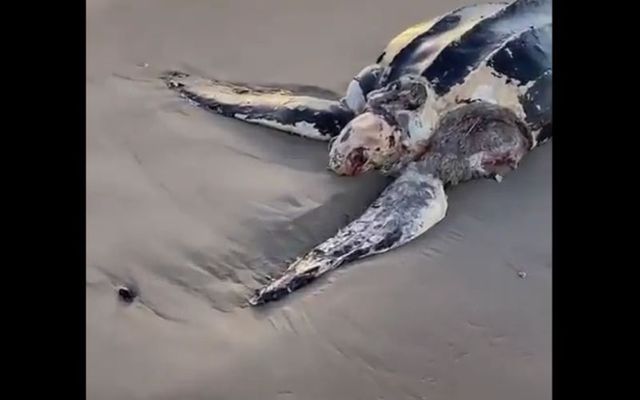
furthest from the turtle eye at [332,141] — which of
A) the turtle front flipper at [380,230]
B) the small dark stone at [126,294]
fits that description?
the small dark stone at [126,294]

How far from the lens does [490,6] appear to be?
7.84 feet

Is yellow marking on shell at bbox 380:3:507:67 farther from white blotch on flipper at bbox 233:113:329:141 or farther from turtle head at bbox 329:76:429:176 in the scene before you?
white blotch on flipper at bbox 233:113:329:141

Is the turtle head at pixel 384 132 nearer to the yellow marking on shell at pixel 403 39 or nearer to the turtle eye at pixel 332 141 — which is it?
the turtle eye at pixel 332 141

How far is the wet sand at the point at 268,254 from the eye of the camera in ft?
6.27

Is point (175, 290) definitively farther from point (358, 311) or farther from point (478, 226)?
point (478, 226)

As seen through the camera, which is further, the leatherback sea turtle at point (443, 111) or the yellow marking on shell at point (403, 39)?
the yellow marking on shell at point (403, 39)

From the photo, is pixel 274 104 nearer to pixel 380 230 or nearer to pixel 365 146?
pixel 365 146

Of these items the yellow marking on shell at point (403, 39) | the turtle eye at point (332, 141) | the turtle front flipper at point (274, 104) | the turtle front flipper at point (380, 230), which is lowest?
the turtle front flipper at point (380, 230)

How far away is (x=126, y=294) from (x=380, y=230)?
613 mm

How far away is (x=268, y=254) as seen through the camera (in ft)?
6.79

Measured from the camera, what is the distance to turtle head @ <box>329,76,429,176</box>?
87.1 inches

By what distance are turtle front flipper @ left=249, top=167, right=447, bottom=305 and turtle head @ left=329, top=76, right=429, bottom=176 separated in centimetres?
8

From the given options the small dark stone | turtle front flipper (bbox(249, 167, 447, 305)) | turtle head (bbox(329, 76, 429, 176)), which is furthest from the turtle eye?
the small dark stone

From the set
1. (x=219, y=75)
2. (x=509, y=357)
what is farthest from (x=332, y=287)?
(x=219, y=75)
